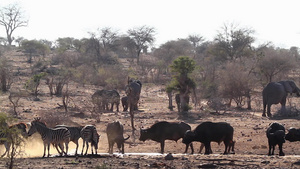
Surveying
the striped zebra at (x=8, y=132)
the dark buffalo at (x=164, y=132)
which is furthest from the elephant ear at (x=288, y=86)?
the striped zebra at (x=8, y=132)

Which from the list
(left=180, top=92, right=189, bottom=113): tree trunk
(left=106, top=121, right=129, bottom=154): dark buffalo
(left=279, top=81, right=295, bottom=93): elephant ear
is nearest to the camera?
(left=106, top=121, right=129, bottom=154): dark buffalo

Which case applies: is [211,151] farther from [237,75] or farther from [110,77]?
[110,77]

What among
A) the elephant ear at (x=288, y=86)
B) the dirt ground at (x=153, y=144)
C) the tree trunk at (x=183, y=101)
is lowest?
the dirt ground at (x=153, y=144)

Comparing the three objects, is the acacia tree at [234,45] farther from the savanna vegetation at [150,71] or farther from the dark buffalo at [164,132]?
the dark buffalo at [164,132]

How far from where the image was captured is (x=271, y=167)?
40.2 feet

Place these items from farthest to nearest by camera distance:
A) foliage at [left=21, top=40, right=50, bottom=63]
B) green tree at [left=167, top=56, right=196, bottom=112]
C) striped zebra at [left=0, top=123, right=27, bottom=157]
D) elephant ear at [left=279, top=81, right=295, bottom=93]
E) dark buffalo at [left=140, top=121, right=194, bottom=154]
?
foliage at [left=21, top=40, right=50, bottom=63] < green tree at [left=167, top=56, right=196, bottom=112] < elephant ear at [left=279, top=81, right=295, bottom=93] < dark buffalo at [left=140, top=121, right=194, bottom=154] < striped zebra at [left=0, top=123, right=27, bottom=157]

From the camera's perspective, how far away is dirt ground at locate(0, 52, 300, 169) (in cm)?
1295

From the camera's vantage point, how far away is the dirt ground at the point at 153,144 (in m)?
12.9

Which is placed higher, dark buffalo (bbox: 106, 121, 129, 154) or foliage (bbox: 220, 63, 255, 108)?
foliage (bbox: 220, 63, 255, 108)

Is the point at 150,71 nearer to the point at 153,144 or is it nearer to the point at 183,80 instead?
the point at 183,80

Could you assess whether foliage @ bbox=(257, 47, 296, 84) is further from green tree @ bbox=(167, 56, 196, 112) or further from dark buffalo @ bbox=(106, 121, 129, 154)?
dark buffalo @ bbox=(106, 121, 129, 154)

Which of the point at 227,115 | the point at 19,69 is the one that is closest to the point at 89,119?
the point at 227,115

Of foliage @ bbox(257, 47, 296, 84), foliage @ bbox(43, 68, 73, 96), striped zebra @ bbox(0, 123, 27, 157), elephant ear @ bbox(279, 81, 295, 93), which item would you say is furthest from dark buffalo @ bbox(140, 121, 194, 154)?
foliage @ bbox(257, 47, 296, 84)

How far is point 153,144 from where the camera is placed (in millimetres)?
18922
